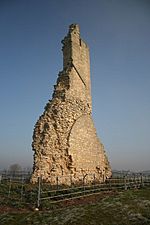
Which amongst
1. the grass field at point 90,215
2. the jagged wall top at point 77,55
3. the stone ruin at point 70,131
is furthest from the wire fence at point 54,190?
the jagged wall top at point 77,55

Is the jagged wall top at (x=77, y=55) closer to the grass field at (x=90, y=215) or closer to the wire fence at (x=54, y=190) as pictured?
the wire fence at (x=54, y=190)

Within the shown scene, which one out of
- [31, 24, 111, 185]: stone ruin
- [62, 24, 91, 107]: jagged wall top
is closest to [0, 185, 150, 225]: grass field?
[31, 24, 111, 185]: stone ruin

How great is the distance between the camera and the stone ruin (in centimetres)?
1648

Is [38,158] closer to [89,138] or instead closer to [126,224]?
[89,138]

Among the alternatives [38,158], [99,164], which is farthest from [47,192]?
[99,164]

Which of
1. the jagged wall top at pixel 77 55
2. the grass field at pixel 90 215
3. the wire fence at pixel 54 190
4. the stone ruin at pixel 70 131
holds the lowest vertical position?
the grass field at pixel 90 215

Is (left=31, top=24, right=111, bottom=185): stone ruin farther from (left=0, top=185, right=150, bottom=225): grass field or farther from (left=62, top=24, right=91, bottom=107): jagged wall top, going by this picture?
(left=0, top=185, right=150, bottom=225): grass field

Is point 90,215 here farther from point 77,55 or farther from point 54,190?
point 77,55

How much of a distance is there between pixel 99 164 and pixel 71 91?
6150 mm

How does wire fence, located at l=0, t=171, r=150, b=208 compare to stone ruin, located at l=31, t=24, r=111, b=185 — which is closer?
wire fence, located at l=0, t=171, r=150, b=208

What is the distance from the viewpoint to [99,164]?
19359 millimetres

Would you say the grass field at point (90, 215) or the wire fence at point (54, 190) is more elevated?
the wire fence at point (54, 190)

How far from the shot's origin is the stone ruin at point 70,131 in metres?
16.5

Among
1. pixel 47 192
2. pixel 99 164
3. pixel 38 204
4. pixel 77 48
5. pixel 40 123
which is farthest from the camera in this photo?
pixel 77 48
